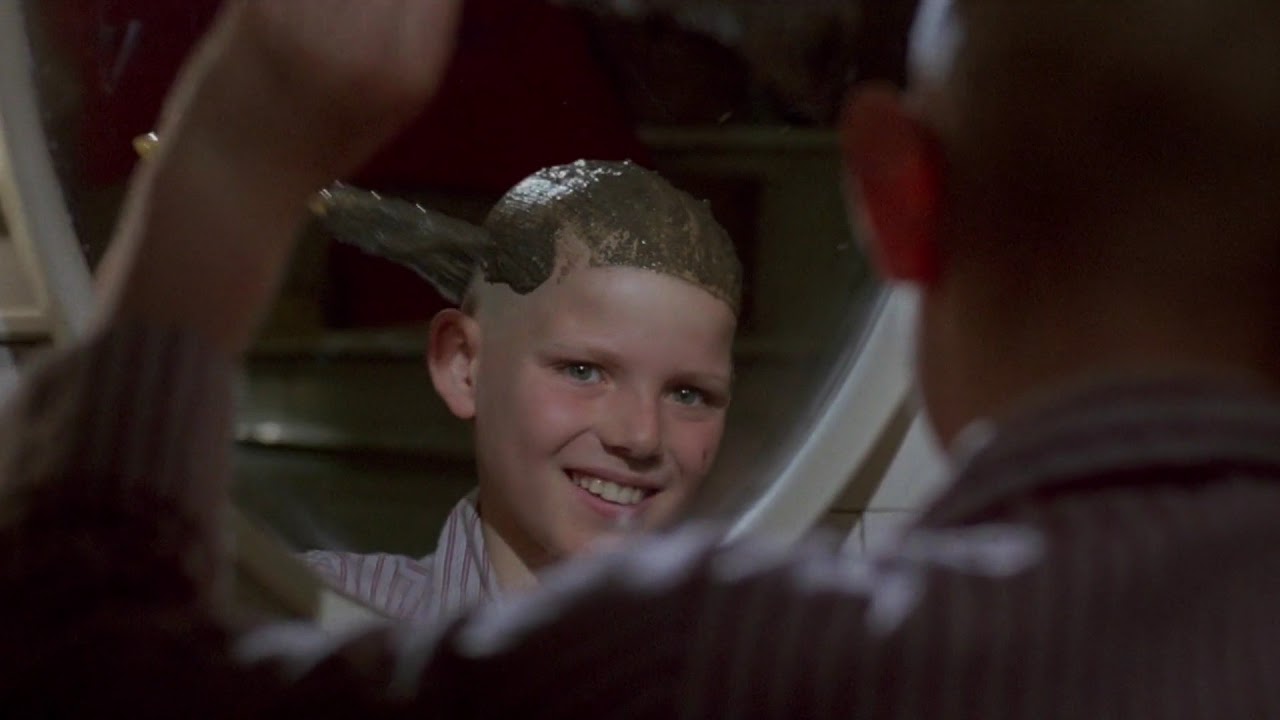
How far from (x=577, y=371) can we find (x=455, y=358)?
85 mm

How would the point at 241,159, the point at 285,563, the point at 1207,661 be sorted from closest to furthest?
1. the point at 1207,661
2. the point at 241,159
3. the point at 285,563

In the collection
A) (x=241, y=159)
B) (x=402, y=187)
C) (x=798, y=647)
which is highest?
(x=402, y=187)

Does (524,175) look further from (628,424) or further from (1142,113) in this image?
(1142,113)

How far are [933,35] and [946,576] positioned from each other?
18cm

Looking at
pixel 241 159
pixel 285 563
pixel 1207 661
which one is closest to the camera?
pixel 1207 661

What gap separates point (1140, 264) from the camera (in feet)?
1.13

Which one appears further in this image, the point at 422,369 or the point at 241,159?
the point at 422,369

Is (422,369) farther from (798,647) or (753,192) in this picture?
(798,647)

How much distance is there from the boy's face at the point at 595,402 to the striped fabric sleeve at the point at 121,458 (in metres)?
0.41

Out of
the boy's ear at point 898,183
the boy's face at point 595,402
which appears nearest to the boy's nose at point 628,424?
the boy's face at point 595,402

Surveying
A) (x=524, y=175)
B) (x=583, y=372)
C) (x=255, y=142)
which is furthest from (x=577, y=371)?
(x=255, y=142)

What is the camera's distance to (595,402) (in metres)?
0.78

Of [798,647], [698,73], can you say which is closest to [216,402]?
[798,647]

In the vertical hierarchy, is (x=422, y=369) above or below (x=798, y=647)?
above
